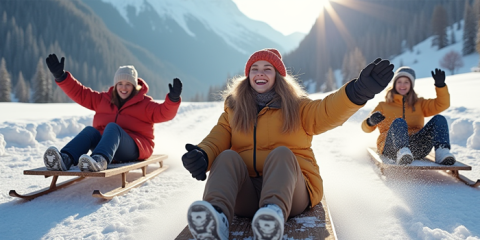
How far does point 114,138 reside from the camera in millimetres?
3400

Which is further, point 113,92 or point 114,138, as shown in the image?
point 113,92

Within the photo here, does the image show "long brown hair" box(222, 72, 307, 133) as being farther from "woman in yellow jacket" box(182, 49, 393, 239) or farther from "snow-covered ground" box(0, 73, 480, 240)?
"snow-covered ground" box(0, 73, 480, 240)

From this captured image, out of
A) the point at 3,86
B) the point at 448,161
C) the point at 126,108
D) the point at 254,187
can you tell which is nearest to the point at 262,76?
the point at 254,187

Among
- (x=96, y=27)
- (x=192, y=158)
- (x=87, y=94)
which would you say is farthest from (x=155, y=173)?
(x=96, y=27)

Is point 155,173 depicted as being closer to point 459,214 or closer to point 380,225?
point 380,225

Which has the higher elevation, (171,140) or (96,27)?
(96,27)

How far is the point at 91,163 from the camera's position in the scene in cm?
300

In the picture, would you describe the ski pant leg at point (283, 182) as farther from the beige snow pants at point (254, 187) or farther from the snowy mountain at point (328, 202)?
the snowy mountain at point (328, 202)

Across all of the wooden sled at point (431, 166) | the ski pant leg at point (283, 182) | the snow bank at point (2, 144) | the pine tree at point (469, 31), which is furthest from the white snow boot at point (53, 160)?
the pine tree at point (469, 31)

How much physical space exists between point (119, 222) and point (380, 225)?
6.45ft

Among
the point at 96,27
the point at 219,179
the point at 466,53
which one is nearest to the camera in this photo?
the point at 219,179

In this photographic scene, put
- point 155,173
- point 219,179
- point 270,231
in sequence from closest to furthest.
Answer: point 270,231
point 219,179
point 155,173

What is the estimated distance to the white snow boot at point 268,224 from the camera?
1619mm

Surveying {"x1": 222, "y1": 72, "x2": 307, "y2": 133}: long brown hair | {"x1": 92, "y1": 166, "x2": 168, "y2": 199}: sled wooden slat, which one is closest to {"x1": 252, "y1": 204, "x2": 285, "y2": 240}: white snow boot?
{"x1": 222, "y1": 72, "x2": 307, "y2": 133}: long brown hair
